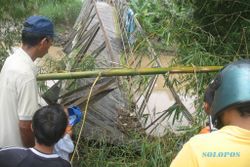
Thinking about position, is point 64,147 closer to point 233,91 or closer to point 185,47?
point 185,47

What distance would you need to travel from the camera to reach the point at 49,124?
7.76 feet

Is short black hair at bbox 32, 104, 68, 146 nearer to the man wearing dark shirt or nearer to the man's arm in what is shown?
the man wearing dark shirt

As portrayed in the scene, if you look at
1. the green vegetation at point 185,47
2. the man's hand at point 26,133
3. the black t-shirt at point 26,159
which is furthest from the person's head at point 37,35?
the green vegetation at point 185,47

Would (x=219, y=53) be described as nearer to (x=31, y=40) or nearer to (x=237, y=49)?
(x=237, y=49)

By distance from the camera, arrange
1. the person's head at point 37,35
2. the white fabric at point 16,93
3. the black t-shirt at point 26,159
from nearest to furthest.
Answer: the black t-shirt at point 26,159, the white fabric at point 16,93, the person's head at point 37,35

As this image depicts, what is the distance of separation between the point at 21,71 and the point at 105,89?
4.46 ft

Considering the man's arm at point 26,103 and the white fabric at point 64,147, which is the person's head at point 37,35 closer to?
the man's arm at point 26,103

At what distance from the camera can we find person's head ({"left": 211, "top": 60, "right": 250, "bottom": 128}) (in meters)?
1.32

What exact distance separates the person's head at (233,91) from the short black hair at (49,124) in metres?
1.14

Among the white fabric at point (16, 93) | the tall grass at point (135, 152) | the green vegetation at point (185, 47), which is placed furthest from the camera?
the green vegetation at point (185, 47)

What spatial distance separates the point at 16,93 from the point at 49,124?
1.09ft

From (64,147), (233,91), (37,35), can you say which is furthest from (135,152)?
(233,91)

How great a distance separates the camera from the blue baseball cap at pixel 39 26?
2.66m

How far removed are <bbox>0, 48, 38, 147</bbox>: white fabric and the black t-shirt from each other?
0.36m
